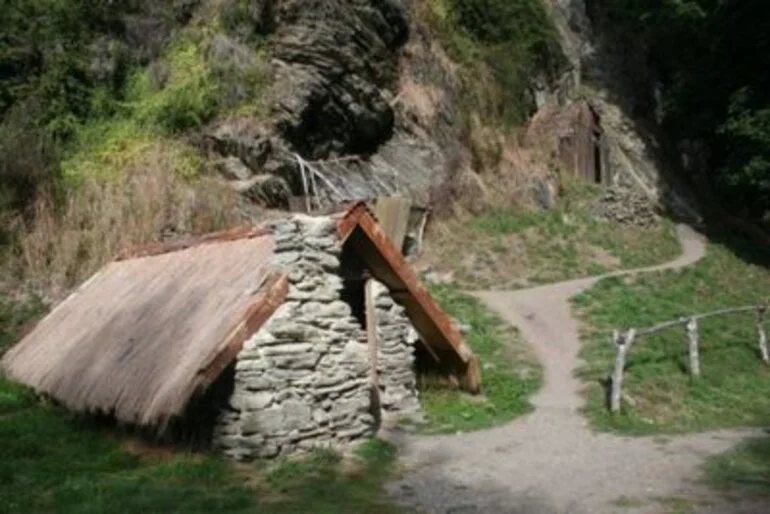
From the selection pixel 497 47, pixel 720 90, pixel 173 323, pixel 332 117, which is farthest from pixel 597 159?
pixel 173 323

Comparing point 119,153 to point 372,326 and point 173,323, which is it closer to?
point 173,323

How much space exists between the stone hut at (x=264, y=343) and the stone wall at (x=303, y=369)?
0.04ft

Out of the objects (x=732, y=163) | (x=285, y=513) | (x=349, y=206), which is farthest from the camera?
(x=732, y=163)

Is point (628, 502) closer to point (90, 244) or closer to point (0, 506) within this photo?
point (0, 506)

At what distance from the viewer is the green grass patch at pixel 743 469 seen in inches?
307

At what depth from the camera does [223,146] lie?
19328mm

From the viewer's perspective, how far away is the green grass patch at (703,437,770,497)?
7797mm

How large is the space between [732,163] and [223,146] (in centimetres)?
1516

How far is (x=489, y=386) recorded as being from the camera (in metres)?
12.4

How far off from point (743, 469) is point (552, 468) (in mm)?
1953

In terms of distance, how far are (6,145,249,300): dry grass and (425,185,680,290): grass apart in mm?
6563

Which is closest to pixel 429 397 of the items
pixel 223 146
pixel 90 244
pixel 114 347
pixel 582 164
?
pixel 114 347

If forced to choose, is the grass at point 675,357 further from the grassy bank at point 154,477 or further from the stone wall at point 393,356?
the grassy bank at point 154,477

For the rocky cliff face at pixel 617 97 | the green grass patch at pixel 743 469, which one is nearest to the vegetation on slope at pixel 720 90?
the rocky cliff face at pixel 617 97
